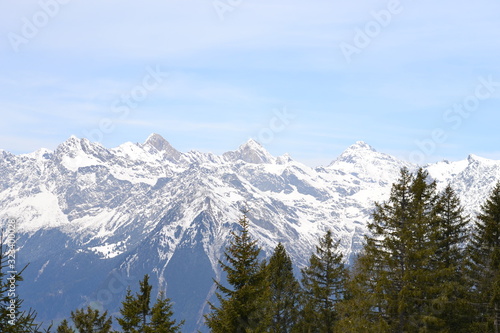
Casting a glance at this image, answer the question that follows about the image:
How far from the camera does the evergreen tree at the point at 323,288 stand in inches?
1940

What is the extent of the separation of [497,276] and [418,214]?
5.24 m

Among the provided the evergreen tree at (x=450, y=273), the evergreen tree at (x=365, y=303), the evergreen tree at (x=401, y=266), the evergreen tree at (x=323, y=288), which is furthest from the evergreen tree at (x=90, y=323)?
the evergreen tree at (x=450, y=273)

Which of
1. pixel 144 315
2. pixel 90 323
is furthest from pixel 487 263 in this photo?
pixel 90 323

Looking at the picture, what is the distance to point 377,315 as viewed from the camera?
31297 millimetres

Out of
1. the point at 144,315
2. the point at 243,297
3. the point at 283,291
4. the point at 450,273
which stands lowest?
the point at 243,297

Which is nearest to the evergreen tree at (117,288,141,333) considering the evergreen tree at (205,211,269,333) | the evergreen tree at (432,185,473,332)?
the evergreen tree at (205,211,269,333)

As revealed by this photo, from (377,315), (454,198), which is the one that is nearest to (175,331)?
(377,315)

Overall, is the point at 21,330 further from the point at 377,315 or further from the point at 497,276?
the point at 497,276

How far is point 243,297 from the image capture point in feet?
114

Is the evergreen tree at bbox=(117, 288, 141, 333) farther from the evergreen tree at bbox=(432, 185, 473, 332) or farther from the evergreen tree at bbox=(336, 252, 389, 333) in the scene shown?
the evergreen tree at bbox=(432, 185, 473, 332)

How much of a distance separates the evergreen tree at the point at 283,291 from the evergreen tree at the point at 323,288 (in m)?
1.39

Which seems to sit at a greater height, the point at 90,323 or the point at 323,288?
the point at 323,288

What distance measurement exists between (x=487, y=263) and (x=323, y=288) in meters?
17.9

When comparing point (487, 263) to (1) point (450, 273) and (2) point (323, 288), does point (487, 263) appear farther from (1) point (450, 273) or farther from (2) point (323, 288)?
(2) point (323, 288)
